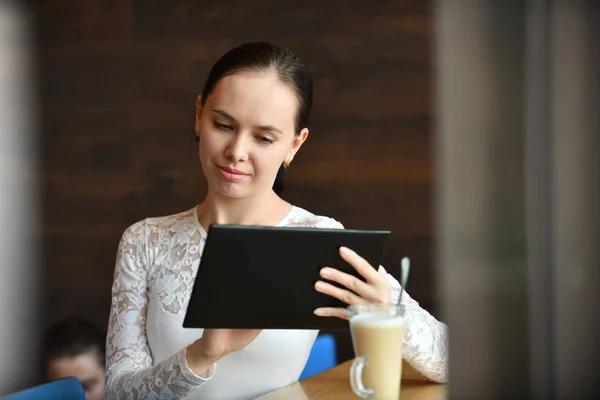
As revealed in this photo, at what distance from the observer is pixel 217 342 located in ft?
3.92

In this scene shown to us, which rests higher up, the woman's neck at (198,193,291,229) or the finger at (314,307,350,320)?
the woman's neck at (198,193,291,229)

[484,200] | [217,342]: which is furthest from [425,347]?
[484,200]

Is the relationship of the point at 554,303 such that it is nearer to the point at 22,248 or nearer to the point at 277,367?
the point at 277,367

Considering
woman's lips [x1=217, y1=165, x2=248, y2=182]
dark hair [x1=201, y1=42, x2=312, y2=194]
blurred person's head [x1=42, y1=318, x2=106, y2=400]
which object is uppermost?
dark hair [x1=201, y1=42, x2=312, y2=194]

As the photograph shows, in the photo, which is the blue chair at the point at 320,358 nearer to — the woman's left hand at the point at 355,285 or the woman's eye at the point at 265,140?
the woman's eye at the point at 265,140

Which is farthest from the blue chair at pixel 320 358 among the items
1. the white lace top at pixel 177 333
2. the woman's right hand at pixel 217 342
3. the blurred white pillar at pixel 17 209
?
the blurred white pillar at pixel 17 209

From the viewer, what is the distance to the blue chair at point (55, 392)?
50.3 inches

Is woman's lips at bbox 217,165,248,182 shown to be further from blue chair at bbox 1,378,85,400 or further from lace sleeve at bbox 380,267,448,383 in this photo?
blue chair at bbox 1,378,85,400

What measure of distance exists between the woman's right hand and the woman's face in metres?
0.43

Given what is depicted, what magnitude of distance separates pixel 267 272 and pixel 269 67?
65cm

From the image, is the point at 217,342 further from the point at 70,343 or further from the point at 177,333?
the point at 70,343

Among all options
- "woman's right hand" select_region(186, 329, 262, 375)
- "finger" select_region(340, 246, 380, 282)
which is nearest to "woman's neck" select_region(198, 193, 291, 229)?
"woman's right hand" select_region(186, 329, 262, 375)

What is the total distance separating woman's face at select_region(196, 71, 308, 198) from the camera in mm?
1550

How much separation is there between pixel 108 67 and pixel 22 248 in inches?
36.4
